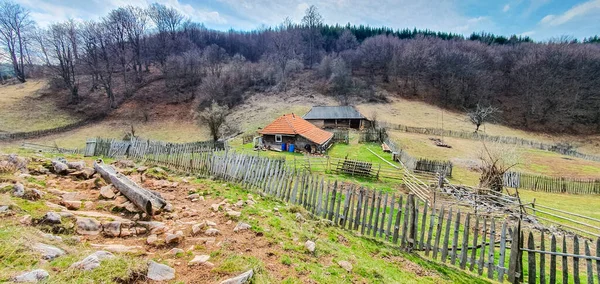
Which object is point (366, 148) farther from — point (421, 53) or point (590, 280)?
point (421, 53)

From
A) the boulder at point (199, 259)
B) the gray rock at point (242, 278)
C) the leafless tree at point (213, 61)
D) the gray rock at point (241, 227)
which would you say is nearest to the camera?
the gray rock at point (242, 278)

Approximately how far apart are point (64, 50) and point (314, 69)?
186 feet

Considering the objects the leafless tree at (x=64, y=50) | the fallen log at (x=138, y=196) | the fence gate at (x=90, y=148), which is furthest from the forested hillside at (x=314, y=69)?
the fallen log at (x=138, y=196)

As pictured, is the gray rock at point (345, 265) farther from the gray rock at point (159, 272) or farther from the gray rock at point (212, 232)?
the gray rock at point (159, 272)

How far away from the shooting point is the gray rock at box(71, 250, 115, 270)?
3.29 m

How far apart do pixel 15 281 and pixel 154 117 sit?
173 feet

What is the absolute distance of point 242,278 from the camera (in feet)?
11.8

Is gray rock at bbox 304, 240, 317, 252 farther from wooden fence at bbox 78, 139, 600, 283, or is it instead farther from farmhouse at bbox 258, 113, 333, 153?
farmhouse at bbox 258, 113, 333, 153

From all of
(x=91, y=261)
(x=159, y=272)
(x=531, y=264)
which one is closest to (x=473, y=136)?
(x=531, y=264)

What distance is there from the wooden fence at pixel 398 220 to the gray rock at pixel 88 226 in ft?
18.2

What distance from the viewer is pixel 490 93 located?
6469 cm

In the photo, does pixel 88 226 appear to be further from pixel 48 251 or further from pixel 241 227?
pixel 241 227

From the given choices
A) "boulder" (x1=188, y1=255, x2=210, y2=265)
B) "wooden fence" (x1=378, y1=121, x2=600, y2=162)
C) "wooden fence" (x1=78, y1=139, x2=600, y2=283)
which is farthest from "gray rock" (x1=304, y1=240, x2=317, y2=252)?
"wooden fence" (x1=378, y1=121, x2=600, y2=162)

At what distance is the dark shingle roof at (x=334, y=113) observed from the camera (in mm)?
46219
